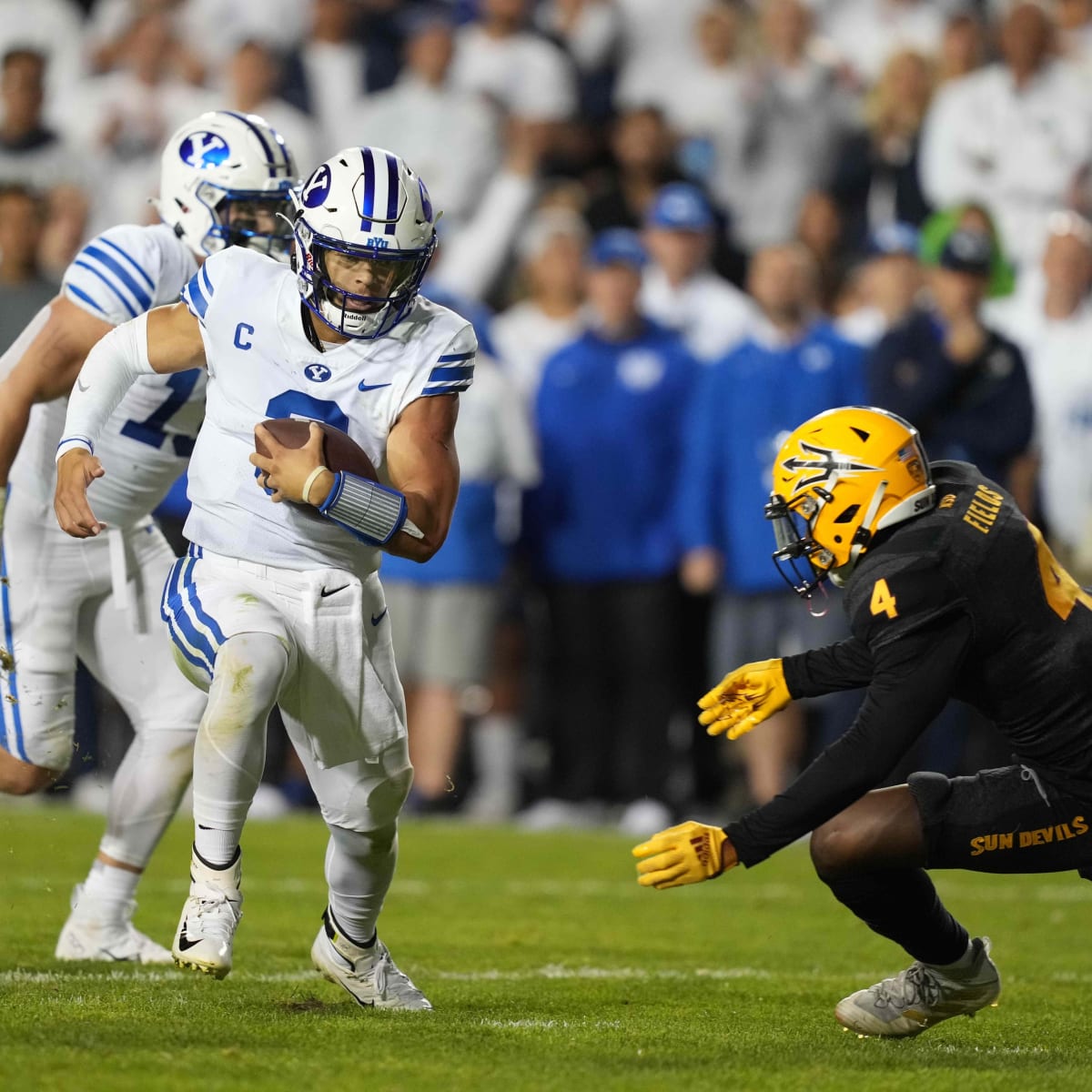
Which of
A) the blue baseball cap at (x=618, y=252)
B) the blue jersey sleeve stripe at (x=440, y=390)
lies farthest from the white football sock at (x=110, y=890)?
the blue baseball cap at (x=618, y=252)

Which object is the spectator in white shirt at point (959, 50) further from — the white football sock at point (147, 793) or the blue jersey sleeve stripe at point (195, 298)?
the blue jersey sleeve stripe at point (195, 298)

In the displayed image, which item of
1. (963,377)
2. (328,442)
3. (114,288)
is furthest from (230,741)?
(963,377)

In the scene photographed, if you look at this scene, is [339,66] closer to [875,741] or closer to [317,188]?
[317,188]

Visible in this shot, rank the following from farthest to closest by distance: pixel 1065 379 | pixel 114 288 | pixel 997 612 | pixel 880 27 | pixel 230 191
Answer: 1. pixel 880 27
2. pixel 1065 379
3. pixel 230 191
4. pixel 114 288
5. pixel 997 612

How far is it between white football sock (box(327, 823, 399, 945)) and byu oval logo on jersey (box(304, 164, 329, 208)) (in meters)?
1.49

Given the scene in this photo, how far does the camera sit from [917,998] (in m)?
4.53

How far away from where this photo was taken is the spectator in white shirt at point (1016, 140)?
1116 cm

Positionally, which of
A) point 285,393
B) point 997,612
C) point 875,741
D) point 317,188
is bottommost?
point 875,741

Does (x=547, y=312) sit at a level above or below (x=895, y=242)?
below

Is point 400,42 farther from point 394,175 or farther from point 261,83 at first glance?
point 394,175

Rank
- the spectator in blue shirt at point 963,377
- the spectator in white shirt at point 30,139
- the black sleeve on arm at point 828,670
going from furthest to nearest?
1. the spectator in white shirt at point 30,139
2. the spectator in blue shirt at point 963,377
3. the black sleeve on arm at point 828,670

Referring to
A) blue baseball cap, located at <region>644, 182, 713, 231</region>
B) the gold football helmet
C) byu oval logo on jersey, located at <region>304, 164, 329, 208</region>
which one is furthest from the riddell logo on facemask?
blue baseball cap, located at <region>644, 182, 713, 231</region>

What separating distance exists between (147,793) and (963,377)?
4.89 m

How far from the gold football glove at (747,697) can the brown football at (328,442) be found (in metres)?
0.95
